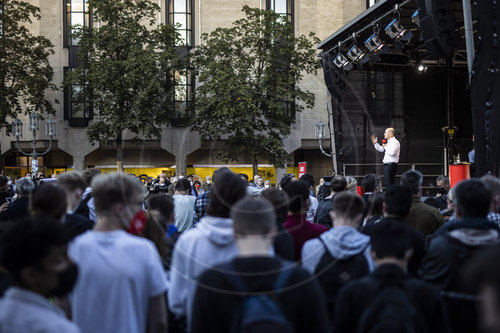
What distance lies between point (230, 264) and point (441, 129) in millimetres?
20530

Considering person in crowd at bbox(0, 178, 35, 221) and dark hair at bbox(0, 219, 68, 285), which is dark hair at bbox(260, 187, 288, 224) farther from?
person in crowd at bbox(0, 178, 35, 221)

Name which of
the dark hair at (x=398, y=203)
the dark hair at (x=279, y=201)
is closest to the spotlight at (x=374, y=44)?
the dark hair at (x=279, y=201)

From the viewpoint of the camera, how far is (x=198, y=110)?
27594 millimetres

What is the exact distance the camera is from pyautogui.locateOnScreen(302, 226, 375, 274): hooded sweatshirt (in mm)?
3711

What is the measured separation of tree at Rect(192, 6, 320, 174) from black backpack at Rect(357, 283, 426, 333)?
24.0 m

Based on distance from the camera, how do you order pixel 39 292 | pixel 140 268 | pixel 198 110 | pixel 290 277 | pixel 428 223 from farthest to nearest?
pixel 198 110 → pixel 428 223 → pixel 140 268 → pixel 290 277 → pixel 39 292

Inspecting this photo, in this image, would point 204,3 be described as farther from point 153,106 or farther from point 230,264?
point 230,264

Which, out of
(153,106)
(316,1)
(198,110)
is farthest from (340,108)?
(316,1)

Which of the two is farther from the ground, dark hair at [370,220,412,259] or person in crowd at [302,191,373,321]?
dark hair at [370,220,412,259]

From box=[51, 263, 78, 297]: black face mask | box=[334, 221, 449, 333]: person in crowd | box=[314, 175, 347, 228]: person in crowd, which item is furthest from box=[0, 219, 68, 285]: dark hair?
box=[314, 175, 347, 228]: person in crowd

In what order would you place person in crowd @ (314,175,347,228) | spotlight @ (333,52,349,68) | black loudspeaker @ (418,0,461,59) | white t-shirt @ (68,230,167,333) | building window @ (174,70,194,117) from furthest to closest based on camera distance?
building window @ (174,70,194,117) < spotlight @ (333,52,349,68) < black loudspeaker @ (418,0,461,59) < person in crowd @ (314,175,347,228) < white t-shirt @ (68,230,167,333)

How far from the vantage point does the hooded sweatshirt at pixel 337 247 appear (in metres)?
3.71

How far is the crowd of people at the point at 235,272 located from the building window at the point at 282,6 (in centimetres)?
3202

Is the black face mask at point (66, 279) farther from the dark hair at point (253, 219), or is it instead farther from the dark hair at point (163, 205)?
the dark hair at point (163, 205)
